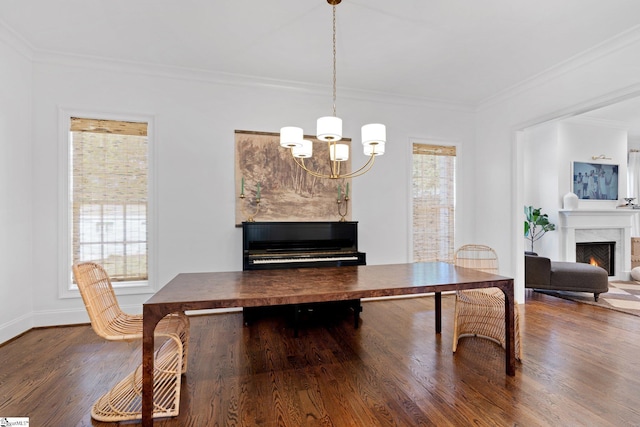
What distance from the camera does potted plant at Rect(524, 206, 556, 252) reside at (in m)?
5.41

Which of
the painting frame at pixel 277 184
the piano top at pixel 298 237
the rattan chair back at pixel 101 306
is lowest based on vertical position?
the rattan chair back at pixel 101 306

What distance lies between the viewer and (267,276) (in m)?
2.32

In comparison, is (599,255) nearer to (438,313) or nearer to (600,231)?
(600,231)

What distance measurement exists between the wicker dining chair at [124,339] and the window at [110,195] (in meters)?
1.58

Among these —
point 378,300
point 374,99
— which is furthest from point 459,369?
point 374,99

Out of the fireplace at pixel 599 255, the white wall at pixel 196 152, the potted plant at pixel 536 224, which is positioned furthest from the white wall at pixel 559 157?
the white wall at pixel 196 152

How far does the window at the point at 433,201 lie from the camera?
453cm

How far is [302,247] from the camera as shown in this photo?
364 centimetres

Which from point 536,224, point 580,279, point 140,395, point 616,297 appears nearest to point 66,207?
point 140,395

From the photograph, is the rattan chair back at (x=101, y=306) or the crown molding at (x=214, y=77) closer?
the rattan chair back at (x=101, y=306)

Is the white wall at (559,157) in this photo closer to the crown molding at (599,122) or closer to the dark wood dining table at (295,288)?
the crown molding at (599,122)

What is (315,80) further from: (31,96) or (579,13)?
(31,96)

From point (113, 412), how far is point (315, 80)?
367 centimetres

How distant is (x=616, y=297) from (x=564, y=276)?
3.03 feet
